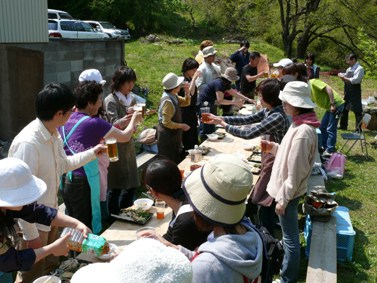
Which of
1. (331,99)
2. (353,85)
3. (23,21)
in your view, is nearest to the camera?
(331,99)

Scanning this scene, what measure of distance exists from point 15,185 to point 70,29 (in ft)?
57.7

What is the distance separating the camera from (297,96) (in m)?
3.74

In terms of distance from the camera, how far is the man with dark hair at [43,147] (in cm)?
294

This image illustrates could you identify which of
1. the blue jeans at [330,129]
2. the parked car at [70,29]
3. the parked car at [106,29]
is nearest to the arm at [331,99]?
the blue jeans at [330,129]

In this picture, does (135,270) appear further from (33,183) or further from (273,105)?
(273,105)

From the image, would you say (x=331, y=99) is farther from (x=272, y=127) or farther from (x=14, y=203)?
(x=14, y=203)

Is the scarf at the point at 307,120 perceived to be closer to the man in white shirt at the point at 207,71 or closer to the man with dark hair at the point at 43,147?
the man with dark hair at the point at 43,147

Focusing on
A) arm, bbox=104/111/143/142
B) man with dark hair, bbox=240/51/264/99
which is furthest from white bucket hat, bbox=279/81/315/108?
man with dark hair, bbox=240/51/264/99

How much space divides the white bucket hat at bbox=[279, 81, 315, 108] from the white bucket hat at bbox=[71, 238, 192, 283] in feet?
8.66

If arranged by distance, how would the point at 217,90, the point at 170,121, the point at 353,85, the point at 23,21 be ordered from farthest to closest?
the point at 23,21, the point at 353,85, the point at 217,90, the point at 170,121

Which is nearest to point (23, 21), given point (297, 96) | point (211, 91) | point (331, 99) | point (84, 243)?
point (211, 91)

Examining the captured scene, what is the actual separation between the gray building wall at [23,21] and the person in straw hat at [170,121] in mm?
7562

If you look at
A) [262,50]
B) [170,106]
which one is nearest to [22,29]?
[170,106]

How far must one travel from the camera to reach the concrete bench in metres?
4.05
